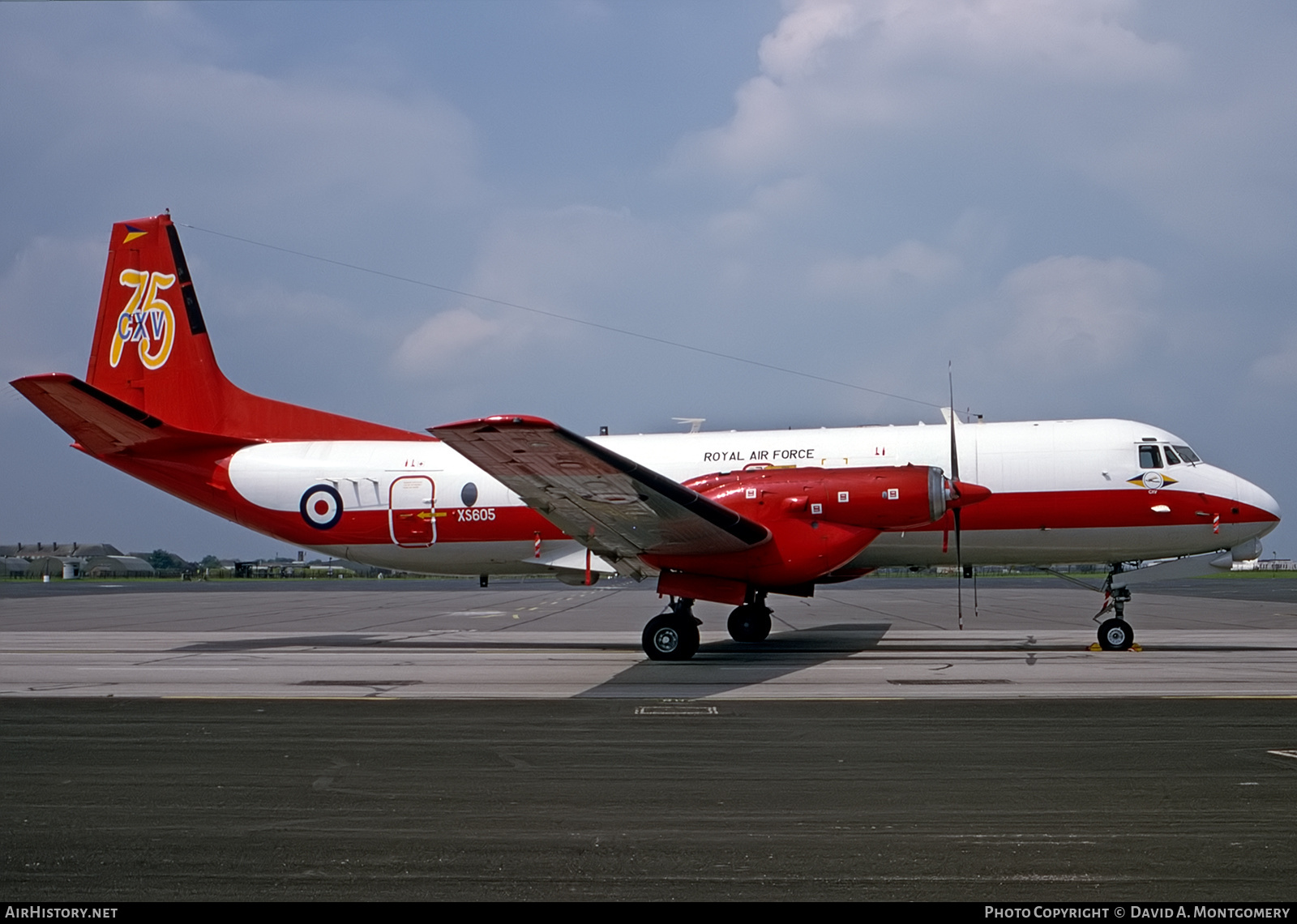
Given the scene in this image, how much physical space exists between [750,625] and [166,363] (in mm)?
13074

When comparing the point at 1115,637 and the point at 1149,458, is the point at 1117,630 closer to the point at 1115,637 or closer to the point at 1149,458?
the point at 1115,637

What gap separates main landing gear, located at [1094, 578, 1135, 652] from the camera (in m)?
17.9

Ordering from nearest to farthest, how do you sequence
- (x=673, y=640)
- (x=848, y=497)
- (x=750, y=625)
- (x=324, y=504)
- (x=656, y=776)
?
(x=656, y=776) → (x=848, y=497) → (x=673, y=640) → (x=750, y=625) → (x=324, y=504)

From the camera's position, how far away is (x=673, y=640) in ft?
56.3

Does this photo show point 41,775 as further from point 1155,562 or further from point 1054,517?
point 1155,562

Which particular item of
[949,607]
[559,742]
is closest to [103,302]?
[559,742]

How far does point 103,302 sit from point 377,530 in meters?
7.89

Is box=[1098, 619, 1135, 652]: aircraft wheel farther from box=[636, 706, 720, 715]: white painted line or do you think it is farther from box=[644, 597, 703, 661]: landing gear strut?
box=[636, 706, 720, 715]: white painted line

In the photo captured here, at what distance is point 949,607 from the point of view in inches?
1292

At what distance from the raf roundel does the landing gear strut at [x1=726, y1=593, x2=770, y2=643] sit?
7922mm

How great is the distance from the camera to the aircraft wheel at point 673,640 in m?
17.2

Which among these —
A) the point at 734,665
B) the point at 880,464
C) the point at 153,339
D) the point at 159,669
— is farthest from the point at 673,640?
the point at 153,339

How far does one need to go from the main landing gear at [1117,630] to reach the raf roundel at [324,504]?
14.1 meters
